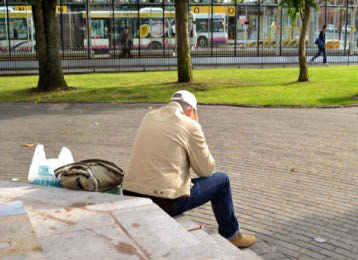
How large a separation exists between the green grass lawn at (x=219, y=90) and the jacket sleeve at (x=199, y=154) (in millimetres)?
9782

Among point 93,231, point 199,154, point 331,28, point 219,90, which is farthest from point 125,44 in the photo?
point 93,231

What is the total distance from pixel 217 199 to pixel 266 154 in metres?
3.82

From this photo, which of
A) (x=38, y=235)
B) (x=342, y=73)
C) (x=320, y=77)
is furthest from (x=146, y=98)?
(x=38, y=235)

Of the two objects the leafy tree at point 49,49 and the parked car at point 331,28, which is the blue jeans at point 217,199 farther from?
the parked car at point 331,28

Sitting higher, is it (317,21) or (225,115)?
(317,21)

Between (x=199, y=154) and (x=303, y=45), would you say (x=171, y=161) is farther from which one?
(x=303, y=45)

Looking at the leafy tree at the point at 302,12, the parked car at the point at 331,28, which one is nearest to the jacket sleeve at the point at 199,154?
the leafy tree at the point at 302,12

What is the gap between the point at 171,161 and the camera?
4.01m

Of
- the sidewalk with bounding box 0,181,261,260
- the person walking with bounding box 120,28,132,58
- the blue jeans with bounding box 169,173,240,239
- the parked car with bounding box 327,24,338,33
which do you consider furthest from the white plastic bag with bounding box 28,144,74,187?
the parked car with bounding box 327,24,338,33

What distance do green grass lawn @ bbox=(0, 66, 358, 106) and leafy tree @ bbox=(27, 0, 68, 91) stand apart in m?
0.54

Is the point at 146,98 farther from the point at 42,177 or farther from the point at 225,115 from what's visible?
the point at 42,177

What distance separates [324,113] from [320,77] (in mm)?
8084

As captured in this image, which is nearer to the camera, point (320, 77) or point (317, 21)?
point (320, 77)

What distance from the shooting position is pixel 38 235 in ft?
11.1
